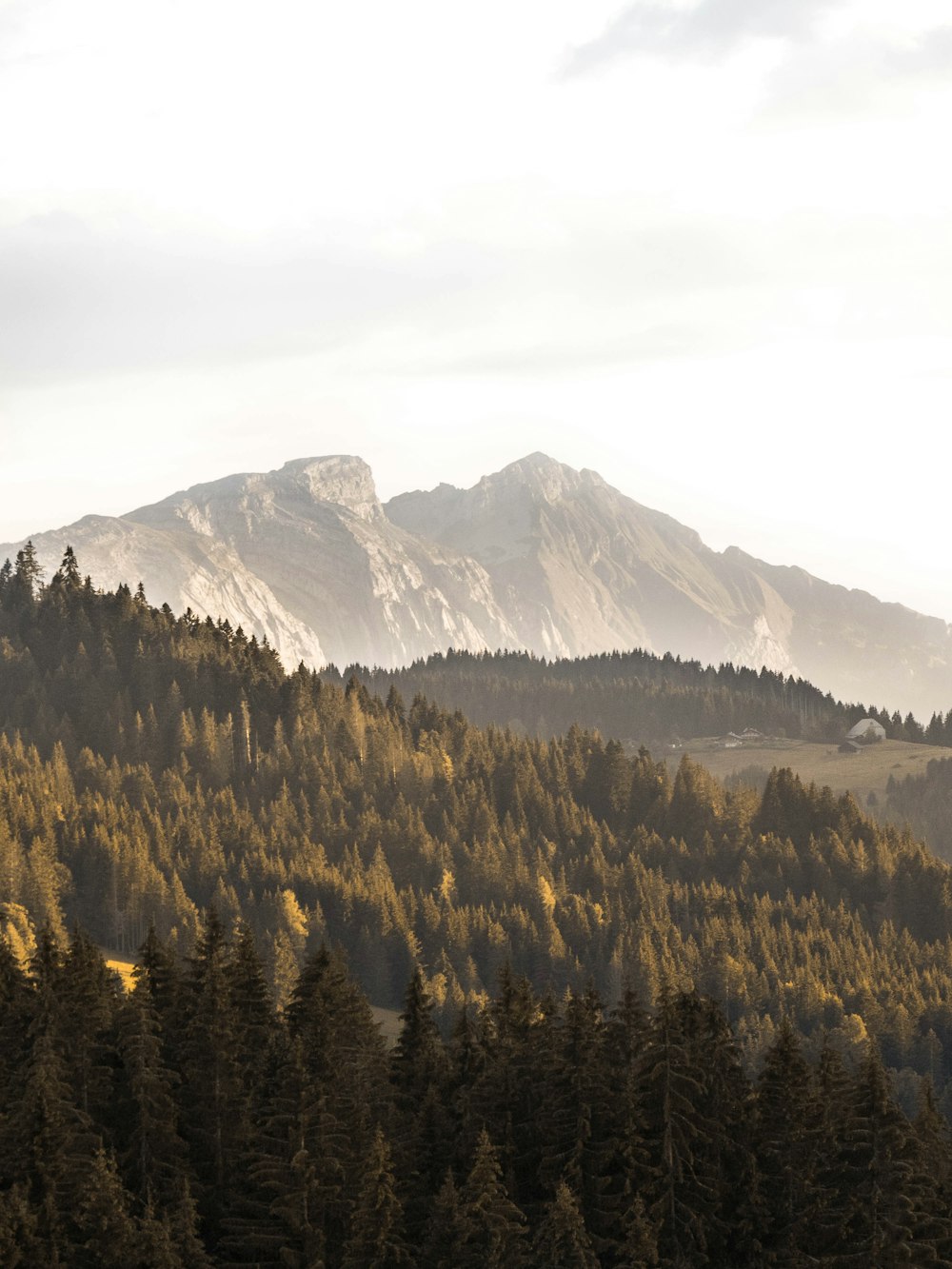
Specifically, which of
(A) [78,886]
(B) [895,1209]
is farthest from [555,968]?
(B) [895,1209]

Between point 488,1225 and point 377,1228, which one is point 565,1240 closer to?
point 488,1225

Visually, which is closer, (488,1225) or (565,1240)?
(488,1225)

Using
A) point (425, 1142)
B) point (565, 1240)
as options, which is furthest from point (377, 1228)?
point (425, 1142)

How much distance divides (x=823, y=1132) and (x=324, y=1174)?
2327 centimetres

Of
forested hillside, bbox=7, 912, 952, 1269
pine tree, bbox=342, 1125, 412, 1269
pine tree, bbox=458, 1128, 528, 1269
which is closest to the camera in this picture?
pine tree, bbox=458, 1128, 528, 1269

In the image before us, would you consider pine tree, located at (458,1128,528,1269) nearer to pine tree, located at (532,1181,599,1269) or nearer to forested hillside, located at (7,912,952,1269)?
forested hillside, located at (7,912,952,1269)

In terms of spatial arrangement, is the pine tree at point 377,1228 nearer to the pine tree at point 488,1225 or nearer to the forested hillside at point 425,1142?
the forested hillside at point 425,1142

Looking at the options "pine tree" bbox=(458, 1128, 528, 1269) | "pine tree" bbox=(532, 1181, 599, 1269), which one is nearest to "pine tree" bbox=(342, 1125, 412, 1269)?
"pine tree" bbox=(458, 1128, 528, 1269)

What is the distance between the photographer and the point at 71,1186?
71.9m

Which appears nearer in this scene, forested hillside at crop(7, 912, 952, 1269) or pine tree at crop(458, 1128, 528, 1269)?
pine tree at crop(458, 1128, 528, 1269)

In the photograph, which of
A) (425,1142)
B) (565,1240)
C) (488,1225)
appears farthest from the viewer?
(425,1142)

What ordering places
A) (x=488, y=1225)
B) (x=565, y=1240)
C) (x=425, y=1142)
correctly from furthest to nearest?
(x=425, y=1142) → (x=565, y=1240) → (x=488, y=1225)

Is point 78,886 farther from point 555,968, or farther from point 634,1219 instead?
point 634,1219

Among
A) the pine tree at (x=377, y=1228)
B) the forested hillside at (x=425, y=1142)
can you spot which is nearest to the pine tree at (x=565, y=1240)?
the forested hillside at (x=425, y=1142)
